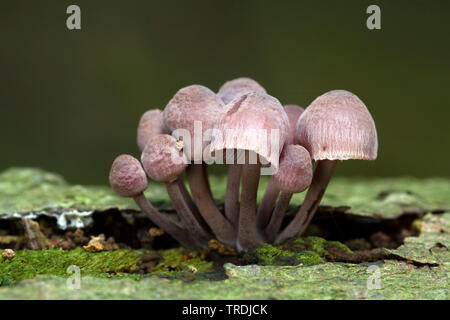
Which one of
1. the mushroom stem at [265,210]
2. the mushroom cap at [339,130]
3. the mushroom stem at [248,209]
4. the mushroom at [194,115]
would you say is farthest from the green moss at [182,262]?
the mushroom cap at [339,130]

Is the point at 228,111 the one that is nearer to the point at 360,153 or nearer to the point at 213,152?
the point at 213,152

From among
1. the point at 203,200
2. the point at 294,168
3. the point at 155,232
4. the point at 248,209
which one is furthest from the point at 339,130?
the point at 155,232

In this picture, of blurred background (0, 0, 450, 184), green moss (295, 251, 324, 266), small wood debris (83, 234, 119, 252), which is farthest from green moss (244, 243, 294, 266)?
blurred background (0, 0, 450, 184)

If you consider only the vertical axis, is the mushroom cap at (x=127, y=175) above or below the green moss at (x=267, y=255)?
above

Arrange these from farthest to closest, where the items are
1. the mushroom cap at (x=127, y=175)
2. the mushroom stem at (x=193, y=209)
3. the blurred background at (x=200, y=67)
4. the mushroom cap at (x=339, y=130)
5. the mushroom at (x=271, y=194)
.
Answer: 1. the blurred background at (x=200, y=67)
2. the mushroom stem at (x=193, y=209)
3. the mushroom at (x=271, y=194)
4. the mushroom cap at (x=127, y=175)
5. the mushroom cap at (x=339, y=130)

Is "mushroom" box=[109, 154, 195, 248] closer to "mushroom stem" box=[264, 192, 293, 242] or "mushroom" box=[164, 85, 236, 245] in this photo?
"mushroom" box=[164, 85, 236, 245]

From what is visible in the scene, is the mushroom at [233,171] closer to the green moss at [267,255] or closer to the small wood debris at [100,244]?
the green moss at [267,255]


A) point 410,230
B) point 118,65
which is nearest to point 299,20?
point 118,65
